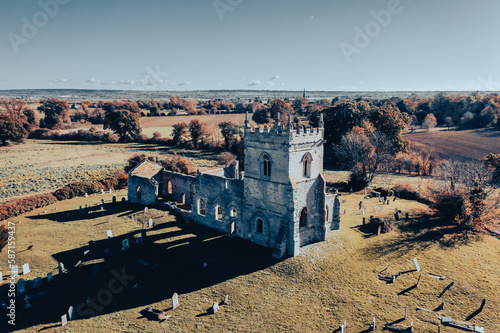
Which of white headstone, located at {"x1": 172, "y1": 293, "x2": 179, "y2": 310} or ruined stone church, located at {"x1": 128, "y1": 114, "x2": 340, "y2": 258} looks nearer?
white headstone, located at {"x1": 172, "y1": 293, "x2": 179, "y2": 310}

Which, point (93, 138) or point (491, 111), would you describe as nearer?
point (491, 111)

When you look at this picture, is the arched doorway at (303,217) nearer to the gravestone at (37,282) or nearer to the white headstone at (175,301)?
the white headstone at (175,301)

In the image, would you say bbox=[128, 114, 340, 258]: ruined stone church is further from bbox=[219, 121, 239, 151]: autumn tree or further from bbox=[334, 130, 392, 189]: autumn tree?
bbox=[219, 121, 239, 151]: autumn tree

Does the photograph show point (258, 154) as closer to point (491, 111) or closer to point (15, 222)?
point (15, 222)

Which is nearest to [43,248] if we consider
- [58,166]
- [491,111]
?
[58,166]

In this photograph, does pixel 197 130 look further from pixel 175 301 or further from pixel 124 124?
pixel 175 301

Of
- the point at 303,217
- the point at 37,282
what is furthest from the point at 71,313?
the point at 303,217

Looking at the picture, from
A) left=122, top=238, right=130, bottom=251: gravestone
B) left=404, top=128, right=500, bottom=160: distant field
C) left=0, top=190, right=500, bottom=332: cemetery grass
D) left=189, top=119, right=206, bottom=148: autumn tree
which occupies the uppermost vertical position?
left=189, top=119, right=206, bottom=148: autumn tree
